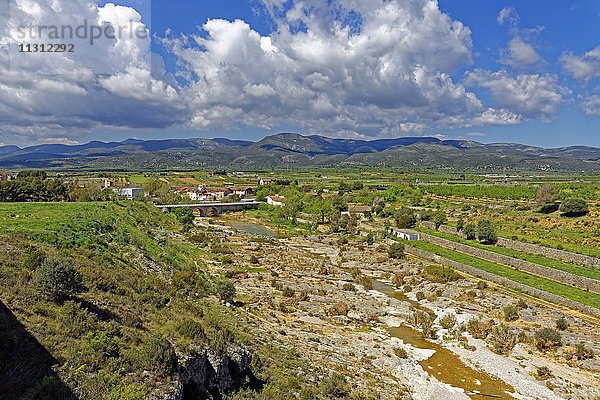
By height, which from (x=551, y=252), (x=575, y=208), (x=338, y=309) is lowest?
(x=338, y=309)

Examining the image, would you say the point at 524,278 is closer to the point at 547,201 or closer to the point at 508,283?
the point at 508,283

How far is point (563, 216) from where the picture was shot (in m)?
74.2

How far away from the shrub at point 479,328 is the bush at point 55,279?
90.5 feet

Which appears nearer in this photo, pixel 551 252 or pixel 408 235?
pixel 551 252

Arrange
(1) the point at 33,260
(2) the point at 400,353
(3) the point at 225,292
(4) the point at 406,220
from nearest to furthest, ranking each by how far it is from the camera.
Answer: (1) the point at 33,260 < (2) the point at 400,353 < (3) the point at 225,292 < (4) the point at 406,220

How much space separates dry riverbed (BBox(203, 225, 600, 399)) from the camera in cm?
2241

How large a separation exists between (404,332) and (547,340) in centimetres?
983

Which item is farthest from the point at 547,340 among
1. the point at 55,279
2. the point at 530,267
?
the point at 55,279

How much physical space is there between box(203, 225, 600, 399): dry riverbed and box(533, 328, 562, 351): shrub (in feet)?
1.64

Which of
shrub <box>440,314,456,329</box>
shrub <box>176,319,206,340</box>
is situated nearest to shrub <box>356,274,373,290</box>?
shrub <box>440,314,456,329</box>

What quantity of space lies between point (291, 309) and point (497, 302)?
19401 mm

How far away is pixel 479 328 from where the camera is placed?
100.0ft

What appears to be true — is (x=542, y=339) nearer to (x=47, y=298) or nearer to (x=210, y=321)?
(x=210, y=321)

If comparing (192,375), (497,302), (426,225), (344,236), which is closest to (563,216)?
(426,225)
